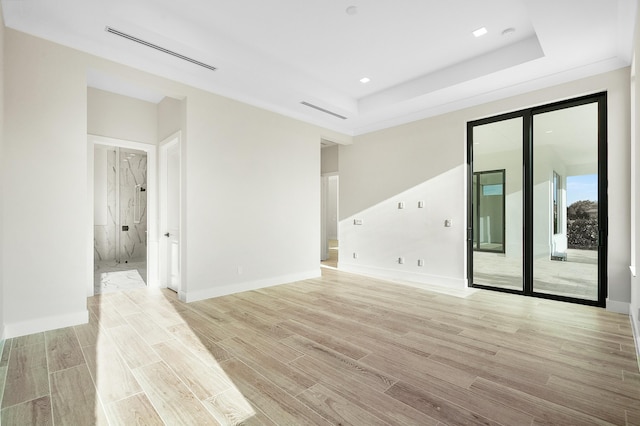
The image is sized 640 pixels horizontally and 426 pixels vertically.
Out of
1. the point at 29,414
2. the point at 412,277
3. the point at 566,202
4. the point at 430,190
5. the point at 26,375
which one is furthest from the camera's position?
the point at 412,277

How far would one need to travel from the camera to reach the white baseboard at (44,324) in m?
2.86

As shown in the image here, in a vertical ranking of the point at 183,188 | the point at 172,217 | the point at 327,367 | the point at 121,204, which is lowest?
the point at 327,367

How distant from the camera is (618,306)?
3.63 meters

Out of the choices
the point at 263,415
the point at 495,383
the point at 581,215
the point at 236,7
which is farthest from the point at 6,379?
the point at 581,215

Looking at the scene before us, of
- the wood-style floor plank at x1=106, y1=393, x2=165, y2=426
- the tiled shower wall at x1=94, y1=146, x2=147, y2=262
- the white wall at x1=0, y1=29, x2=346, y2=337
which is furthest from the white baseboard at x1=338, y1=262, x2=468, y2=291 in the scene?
the tiled shower wall at x1=94, y1=146, x2=147, y2=262

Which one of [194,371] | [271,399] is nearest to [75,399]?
[194,371]

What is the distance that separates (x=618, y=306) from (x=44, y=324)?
21.1 ft

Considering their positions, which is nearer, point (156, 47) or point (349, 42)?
point (156, 47)

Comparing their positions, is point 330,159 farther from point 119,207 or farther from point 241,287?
point 119,207

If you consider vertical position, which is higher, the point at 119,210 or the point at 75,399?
the point at 119,210

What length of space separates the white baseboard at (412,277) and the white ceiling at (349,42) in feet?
9.66

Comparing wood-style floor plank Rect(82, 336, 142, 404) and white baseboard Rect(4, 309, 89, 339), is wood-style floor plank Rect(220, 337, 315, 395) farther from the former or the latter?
white baseboard Rect(4, 309, 89, 339)

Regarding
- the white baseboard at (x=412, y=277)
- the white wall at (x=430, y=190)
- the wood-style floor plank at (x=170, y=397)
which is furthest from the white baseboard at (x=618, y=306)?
the wood-style floor plank at (x=170, y=397)

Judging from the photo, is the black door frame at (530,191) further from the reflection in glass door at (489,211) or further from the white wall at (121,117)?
the white wall at (121,117)
